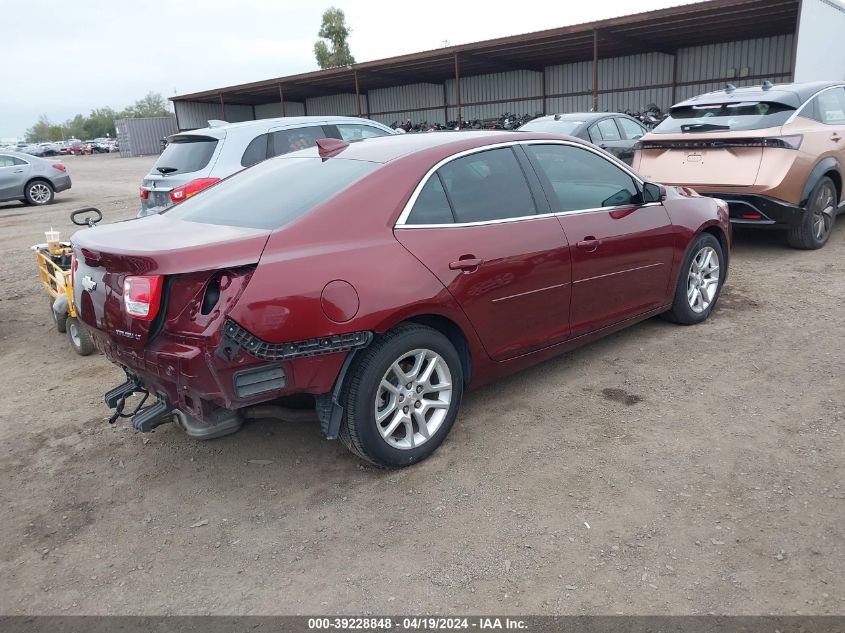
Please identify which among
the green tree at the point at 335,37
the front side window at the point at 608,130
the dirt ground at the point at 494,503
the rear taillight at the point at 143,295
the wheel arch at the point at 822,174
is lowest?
the dirt ground at the point at 494,503

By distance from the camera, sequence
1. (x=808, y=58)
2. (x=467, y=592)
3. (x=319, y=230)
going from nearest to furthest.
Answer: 1. (x=467, y=592)
2. (x=319, y=230)
3. (x=808, y=58)

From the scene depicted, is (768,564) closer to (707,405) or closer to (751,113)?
(707,405)

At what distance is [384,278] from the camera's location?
309 cm

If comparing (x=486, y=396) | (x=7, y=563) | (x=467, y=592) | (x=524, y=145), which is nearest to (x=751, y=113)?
(x=524, y=145)

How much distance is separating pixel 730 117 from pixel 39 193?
1684 centimetres

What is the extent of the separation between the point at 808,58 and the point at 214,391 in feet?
54.7

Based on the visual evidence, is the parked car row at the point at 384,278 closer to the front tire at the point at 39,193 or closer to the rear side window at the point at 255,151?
the rear side window at the point at 255,151

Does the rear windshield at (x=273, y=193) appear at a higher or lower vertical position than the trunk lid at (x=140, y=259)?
higher

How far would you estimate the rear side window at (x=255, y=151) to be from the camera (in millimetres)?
7242

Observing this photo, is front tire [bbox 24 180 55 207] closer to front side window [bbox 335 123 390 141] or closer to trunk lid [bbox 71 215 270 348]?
front side window [bbox 335 123 390 141]

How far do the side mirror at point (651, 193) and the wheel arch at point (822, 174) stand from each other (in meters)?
2.94

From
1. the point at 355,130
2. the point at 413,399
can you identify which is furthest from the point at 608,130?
the point at 413,399

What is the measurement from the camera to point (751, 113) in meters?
6.76

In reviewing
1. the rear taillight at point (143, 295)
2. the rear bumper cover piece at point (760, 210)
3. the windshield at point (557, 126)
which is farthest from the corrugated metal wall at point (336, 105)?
the rear taillight at point (143, 295)
